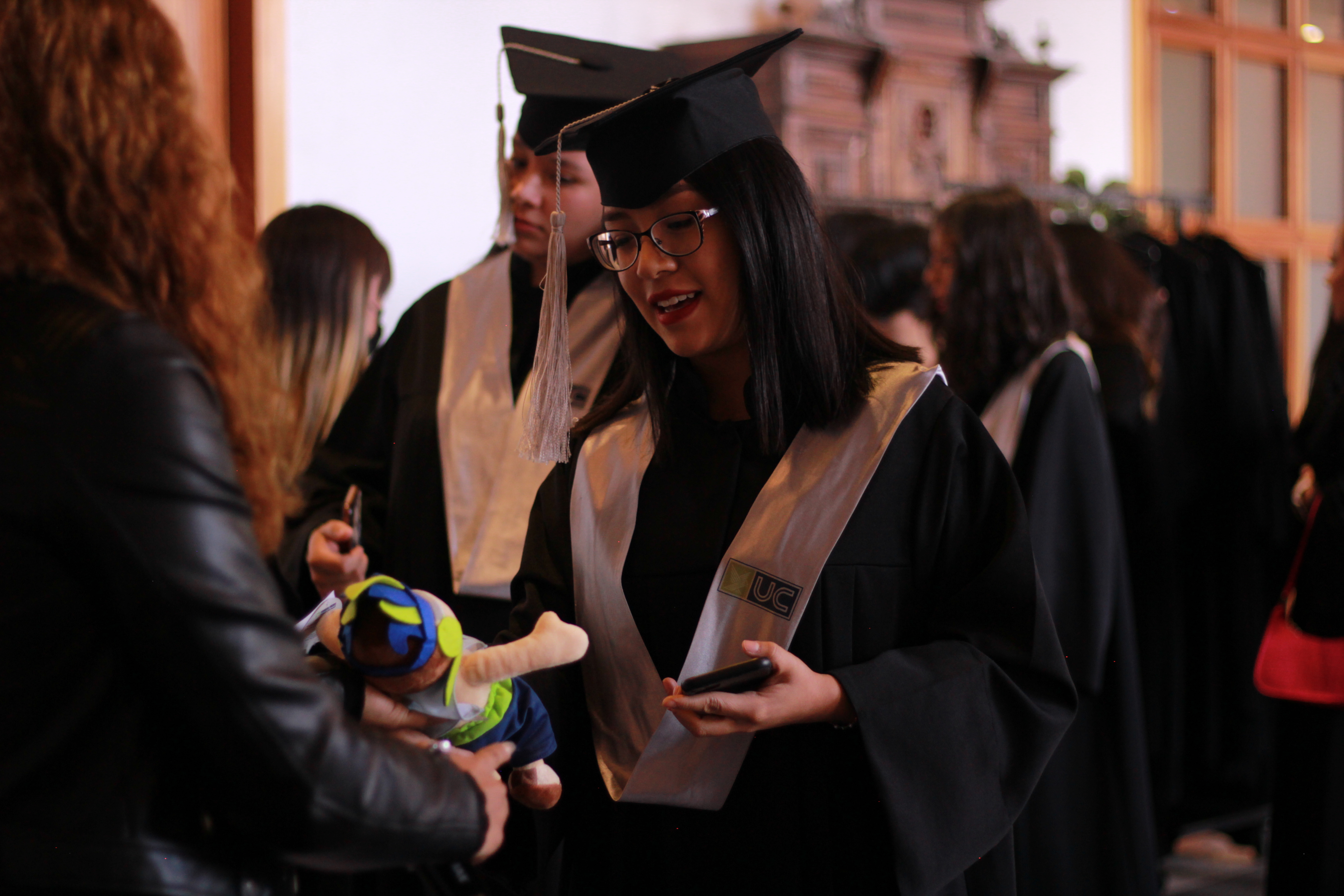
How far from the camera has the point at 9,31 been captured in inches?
34.4

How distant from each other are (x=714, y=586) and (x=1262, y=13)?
20.0 feet

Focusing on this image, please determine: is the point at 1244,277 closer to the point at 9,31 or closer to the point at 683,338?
the point at 683,338

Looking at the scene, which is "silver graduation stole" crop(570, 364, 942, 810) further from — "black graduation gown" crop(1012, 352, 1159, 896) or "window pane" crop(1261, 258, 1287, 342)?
"window pane" crop(1261, 258, 1287, 342)

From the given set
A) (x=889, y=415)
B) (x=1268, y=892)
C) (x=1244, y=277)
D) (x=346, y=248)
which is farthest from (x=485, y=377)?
(x=1244, y=277)

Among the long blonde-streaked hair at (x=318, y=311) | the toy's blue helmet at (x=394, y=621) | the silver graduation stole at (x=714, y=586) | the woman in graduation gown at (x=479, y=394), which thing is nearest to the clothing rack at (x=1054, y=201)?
the long blonde-streaked hair at (x=318, y=311)

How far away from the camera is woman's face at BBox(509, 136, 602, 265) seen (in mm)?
1938

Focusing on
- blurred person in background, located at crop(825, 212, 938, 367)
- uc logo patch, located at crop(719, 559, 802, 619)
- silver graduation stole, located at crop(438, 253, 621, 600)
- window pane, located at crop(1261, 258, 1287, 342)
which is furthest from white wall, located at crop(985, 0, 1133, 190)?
uc logo patch, located at crop(719, 559, 802, 619)

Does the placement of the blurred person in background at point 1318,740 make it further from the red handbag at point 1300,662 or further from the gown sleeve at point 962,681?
the gown sleeve at point 962,681

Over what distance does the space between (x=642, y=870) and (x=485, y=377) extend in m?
0.98

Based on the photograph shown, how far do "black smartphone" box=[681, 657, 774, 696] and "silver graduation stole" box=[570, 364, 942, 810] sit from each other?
16 cm

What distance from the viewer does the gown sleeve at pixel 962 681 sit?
130 cm

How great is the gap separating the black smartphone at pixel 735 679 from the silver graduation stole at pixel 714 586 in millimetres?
164

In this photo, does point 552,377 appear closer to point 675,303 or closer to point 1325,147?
point 675,303

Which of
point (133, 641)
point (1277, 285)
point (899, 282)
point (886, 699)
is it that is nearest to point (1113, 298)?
point (899, 282)
